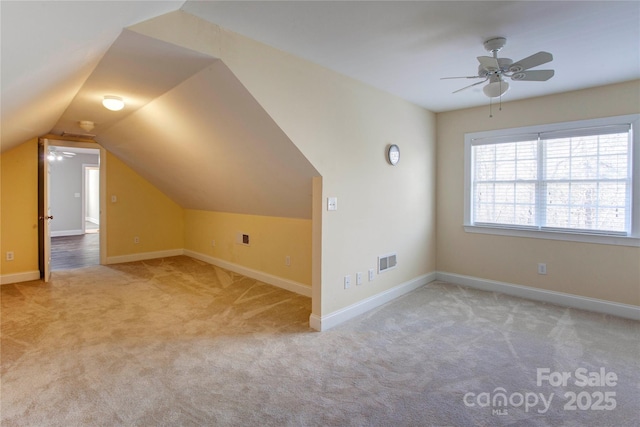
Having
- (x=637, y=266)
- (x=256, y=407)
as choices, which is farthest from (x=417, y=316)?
(x=637, y=266)

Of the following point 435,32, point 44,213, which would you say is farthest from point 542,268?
point 44,213

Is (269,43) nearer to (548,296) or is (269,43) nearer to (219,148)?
(219,148)

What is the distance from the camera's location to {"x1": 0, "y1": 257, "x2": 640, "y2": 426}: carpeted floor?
6.56 ft

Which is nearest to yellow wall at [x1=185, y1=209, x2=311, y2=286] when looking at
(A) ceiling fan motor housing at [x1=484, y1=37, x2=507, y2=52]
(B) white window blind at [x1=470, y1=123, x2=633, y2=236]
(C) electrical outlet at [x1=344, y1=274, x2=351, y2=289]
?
(C) electrical outlet at [x1=344, y1=274, x2=351, y2=289]

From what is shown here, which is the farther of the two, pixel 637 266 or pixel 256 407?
pixel 637 266

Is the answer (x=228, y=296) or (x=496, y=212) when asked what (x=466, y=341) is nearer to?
(x=496, y=212)

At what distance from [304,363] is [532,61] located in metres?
2.82

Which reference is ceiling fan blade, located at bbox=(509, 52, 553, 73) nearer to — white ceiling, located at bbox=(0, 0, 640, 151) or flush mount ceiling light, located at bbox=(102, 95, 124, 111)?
white ceiling, located at bbox=(0, 0, 640, 151)

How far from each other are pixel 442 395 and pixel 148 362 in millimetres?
2169

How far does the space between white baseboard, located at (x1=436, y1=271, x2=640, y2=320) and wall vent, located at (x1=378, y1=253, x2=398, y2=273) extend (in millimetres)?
1205

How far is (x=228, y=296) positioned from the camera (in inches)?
164

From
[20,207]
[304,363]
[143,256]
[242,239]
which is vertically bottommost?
[304,363]

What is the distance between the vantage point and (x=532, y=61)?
2402 millimetres

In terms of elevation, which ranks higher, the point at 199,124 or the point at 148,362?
the point at 199,124
